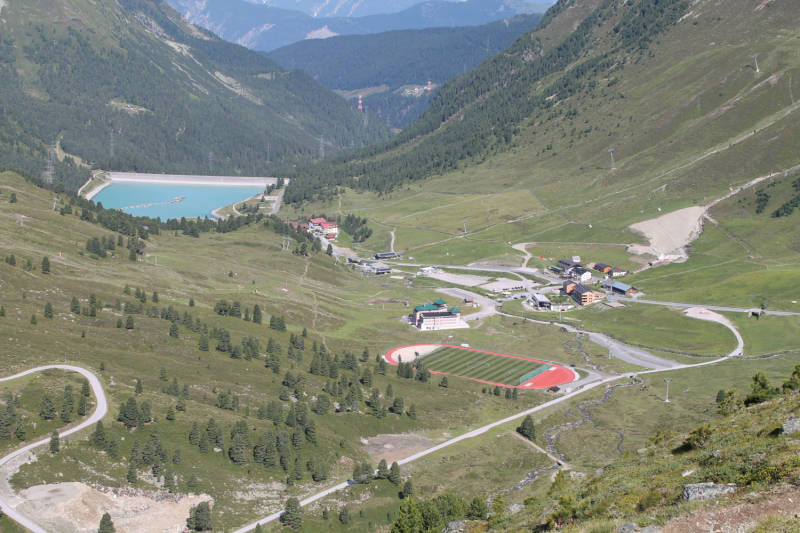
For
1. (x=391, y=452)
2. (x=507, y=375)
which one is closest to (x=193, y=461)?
(x=391, y=452)

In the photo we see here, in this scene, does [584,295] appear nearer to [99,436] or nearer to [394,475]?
[394,475]

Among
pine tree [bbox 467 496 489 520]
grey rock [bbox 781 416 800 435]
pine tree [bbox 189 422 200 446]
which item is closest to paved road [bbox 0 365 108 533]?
pine tree [bbox 189 422 200 446]

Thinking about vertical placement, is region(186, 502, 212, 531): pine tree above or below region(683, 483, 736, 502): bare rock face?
below

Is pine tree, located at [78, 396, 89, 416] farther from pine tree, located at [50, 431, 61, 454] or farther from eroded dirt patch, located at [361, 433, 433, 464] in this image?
eroded dirt patch, located at [361, 433, 433, 464]

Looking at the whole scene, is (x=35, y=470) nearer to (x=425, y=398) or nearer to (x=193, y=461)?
(x=193, y=461)

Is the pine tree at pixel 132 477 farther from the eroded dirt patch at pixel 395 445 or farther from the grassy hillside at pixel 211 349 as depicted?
the eroded dirt patch at pixel 395 445

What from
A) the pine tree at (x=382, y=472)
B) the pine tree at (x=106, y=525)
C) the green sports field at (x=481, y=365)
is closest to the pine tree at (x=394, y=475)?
the pine tree at (x=382, y=472)
